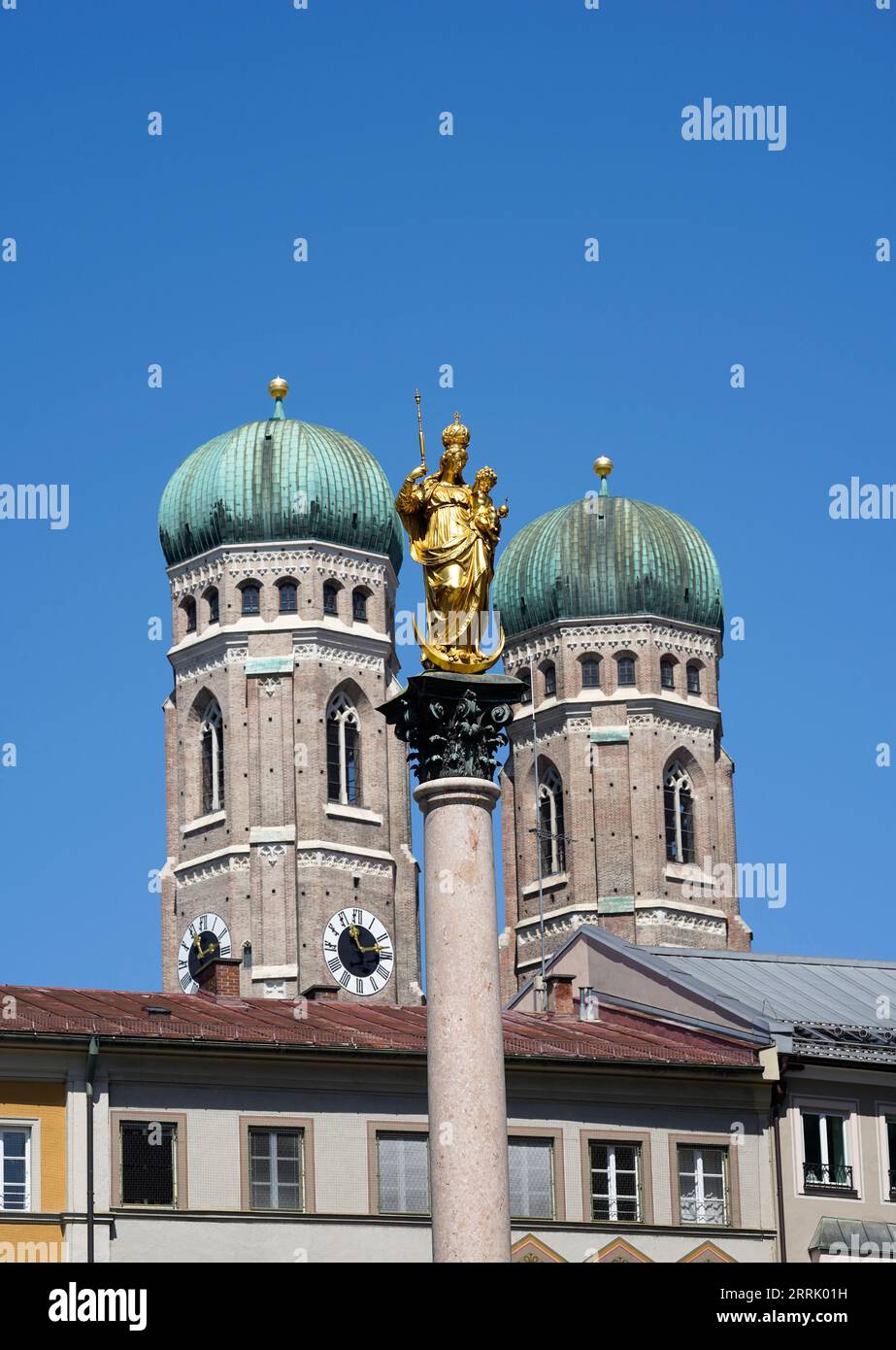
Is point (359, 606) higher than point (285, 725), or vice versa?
point (359, 606)

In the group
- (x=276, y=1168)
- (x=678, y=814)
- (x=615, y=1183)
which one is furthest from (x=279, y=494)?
(x=276, y=1168)

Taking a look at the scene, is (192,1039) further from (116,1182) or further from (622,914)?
(622,914)

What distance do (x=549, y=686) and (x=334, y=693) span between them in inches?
510

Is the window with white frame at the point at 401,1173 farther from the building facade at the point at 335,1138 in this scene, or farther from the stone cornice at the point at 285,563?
the stone cornice at the point at 285,563

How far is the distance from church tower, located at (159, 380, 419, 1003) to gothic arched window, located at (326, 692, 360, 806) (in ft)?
0.26

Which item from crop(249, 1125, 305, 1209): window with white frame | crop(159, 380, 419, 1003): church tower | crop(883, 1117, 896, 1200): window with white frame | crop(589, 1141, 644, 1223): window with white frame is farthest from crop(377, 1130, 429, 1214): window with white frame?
crop(159, 380, 419, 1003): church tower

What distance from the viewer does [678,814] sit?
415 feet

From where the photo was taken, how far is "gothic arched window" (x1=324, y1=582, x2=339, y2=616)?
121 metres

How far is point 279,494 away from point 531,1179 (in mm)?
73478

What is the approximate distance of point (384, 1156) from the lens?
4962 cm

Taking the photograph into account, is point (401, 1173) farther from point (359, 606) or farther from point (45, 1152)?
point (359, 606)

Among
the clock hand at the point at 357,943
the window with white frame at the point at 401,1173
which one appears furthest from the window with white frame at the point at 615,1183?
the clock hand at the point at 357,943

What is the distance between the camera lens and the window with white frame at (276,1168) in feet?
160

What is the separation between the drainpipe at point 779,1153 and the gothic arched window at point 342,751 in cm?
6470
